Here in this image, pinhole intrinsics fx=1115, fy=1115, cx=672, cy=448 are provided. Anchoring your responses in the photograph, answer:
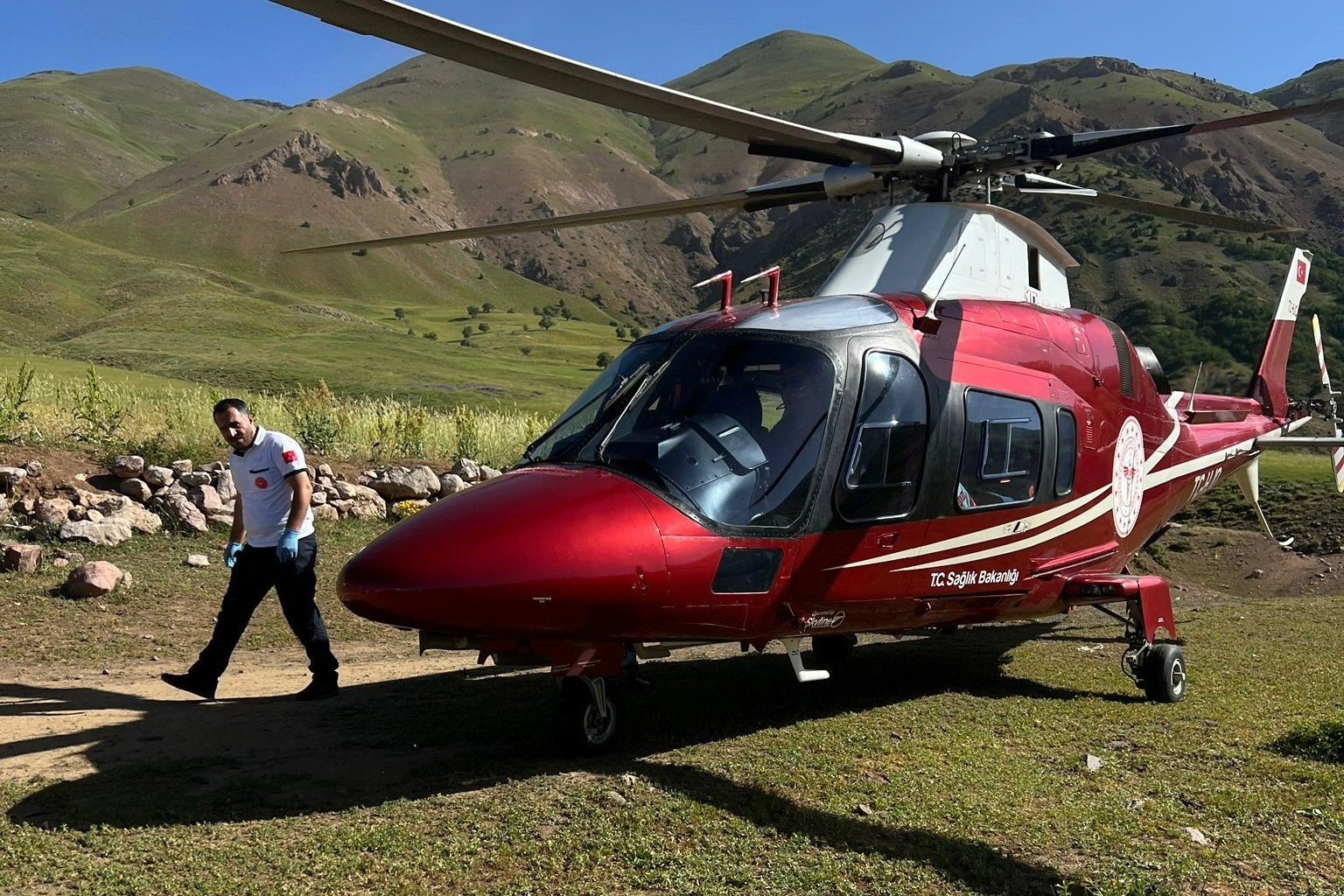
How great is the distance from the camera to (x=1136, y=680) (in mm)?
7438

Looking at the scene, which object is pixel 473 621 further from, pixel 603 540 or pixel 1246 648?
pixel 1246 648

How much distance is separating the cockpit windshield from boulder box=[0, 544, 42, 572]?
6.47 metres

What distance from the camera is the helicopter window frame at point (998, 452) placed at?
6.88 metres

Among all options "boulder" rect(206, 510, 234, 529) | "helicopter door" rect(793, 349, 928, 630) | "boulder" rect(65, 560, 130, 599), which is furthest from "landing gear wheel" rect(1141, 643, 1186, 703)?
"boulder" rect(206, 510, 234, 529)

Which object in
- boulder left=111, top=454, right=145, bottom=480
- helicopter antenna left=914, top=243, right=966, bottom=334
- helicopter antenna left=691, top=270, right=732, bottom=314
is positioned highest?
helicopter antenna left=691, top=270, right=732, bottom=314

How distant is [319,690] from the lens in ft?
23.9

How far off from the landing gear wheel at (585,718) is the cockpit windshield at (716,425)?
1.11m

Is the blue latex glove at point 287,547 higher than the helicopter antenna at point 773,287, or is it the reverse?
the helicopter antenna at point 773,287

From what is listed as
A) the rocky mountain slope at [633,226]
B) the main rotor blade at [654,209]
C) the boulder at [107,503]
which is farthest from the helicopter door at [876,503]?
the rocky mountain slope at [633,226]

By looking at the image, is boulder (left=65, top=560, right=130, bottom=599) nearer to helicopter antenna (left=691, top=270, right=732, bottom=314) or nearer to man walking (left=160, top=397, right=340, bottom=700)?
man walking (left=160, top=397, right=340, bottom=700)

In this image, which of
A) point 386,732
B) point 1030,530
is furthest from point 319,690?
point 1030,530

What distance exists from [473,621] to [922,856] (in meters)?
2.08

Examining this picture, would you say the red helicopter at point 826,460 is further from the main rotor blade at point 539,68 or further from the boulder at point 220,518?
the boulder at point 220,518

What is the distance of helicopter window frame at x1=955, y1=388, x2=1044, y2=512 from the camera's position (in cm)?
688
